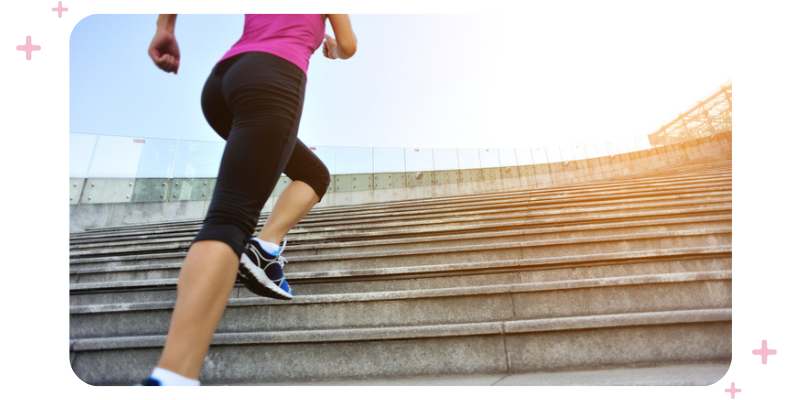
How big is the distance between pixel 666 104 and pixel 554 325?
1.38m

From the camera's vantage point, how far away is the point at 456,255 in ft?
7.07

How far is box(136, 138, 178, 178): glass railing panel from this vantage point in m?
3.32

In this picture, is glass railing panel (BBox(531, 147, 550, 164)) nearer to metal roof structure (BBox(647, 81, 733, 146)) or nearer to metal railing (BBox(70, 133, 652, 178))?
metal railing (BBox(70, 133, 652, 178))

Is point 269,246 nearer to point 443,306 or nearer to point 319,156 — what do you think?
point 443,306

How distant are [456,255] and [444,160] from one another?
21.9 feet

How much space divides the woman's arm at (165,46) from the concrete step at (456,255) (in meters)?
1.34

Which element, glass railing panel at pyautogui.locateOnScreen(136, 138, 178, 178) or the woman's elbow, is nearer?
the woman's elbow

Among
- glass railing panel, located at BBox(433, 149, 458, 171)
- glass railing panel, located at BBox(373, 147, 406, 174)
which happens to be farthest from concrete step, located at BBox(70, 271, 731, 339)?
glass railing panel, located at BBox(433, 149, 458, 171)

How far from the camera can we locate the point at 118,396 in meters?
1.25

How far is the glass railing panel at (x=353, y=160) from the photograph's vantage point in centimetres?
634

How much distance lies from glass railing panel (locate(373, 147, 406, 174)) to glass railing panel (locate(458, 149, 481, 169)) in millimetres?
1506
